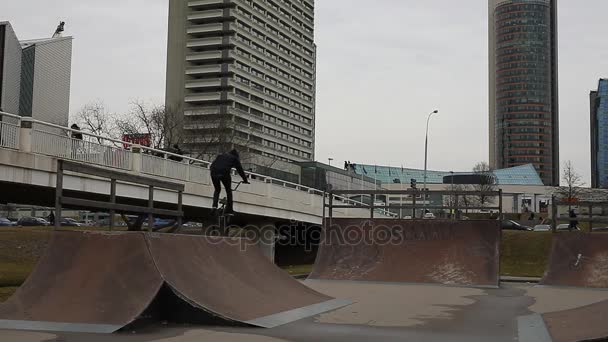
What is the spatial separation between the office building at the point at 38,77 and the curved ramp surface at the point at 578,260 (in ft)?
312

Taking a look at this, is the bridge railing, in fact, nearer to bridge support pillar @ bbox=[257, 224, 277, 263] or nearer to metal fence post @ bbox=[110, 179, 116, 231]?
metal fence post @ bbox=[110, 179, 116, 231]

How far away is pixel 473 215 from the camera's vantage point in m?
73.2

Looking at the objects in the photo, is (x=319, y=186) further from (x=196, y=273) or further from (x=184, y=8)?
(x=196, y=273)

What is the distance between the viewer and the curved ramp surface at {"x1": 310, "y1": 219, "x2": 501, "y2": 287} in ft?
58.2

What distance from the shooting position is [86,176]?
69.6 feet

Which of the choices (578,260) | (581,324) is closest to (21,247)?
(578,260)

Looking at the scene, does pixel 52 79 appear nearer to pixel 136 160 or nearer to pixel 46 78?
pixel 46 78

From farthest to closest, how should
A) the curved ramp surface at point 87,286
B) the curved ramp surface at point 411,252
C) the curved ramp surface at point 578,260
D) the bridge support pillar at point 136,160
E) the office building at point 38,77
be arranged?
the office building at point 38,77 → the bridge support pillar at point 136,160 → the curved ramp surface at point 411,252 → the curved ramp surface at point 578,260 → the curved ramp surface at point 87,286

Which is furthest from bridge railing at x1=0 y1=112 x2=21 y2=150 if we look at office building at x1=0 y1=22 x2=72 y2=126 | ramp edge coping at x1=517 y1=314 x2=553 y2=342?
office building at x1=0 y1=22 x2=72 y2=126

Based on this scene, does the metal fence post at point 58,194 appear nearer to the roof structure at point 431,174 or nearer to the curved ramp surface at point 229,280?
the curved ramp surface at point 229,280

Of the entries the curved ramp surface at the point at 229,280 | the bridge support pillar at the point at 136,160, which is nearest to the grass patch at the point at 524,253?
the bridge support pillar at the point at 136,160

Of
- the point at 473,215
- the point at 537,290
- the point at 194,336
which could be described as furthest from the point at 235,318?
the point at 473,215

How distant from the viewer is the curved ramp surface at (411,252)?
1774cm

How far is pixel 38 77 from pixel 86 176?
315ft
